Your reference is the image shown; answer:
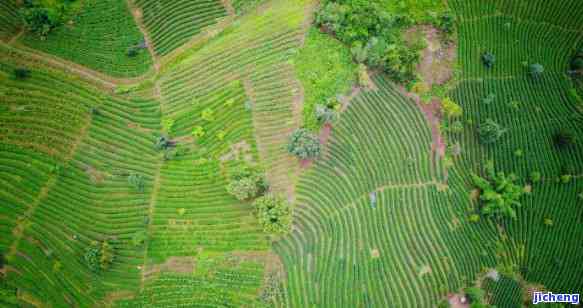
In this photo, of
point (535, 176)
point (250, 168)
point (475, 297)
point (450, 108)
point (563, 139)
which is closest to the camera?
point (475, 297)

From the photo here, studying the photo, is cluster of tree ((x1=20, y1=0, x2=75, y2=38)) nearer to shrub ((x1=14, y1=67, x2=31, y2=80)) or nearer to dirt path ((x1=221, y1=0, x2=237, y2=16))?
shrub ((x1=14, y1=67, x2=31, y2=80))

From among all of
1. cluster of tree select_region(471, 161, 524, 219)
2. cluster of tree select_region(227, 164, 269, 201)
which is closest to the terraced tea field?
cluster of tree select_region(227, 164, 269, 201)

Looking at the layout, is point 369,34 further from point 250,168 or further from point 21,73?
point 21,73

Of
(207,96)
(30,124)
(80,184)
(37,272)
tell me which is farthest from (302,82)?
(37,272)

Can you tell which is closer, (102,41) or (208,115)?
(208,115)

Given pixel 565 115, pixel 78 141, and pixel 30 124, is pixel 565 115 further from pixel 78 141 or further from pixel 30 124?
pixel 30 124

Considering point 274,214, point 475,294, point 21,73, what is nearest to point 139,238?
→ point 274,214
